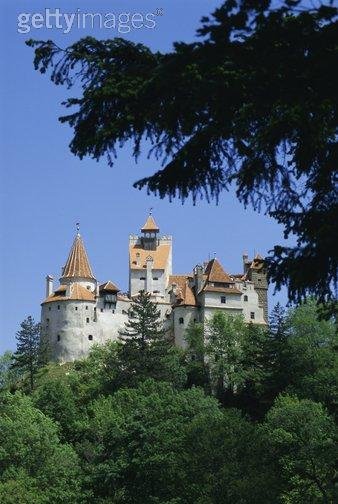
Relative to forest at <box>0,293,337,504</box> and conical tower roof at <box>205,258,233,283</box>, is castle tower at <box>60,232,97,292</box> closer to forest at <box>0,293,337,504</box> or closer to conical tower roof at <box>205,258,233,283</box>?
forest at <box>0,293,337,504</box>

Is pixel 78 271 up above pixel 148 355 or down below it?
above

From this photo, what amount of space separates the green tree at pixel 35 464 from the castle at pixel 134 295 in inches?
1162

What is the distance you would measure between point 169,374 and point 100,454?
36.0 meters

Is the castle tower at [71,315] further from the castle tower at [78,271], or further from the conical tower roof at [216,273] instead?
the conical tower roof at [216,273]

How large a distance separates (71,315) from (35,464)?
133 feet

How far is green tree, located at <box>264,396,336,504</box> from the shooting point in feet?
128

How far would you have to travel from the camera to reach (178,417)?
45.1 metres

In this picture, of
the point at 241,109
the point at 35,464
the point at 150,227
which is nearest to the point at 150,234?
the point at 150,227

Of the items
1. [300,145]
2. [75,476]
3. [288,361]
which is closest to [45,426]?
[75,476]

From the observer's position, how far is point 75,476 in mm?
48906

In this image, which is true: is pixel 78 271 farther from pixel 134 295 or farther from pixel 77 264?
pixel 134 295

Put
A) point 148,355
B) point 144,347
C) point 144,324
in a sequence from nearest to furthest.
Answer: point 148,355
point 144,347
point 144,324

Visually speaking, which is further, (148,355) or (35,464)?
(148,355)

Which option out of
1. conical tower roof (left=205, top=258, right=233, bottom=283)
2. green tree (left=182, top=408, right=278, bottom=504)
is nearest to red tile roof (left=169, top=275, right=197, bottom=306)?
conical tower roof (left=205, top=258, right=233, bottom=283)
